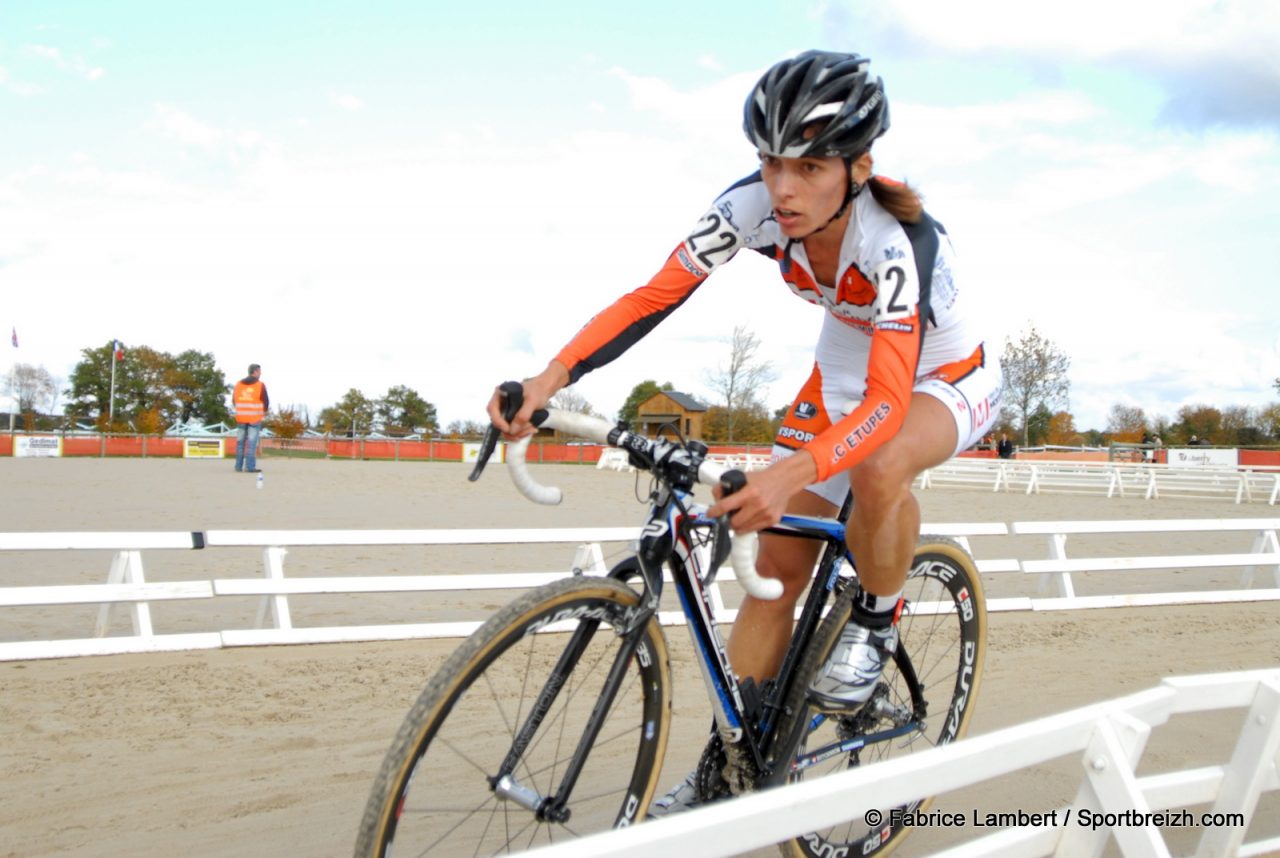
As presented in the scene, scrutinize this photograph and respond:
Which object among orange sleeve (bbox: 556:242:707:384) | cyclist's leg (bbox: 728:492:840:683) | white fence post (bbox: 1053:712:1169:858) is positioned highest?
orange sleeve (bbox: 556:242:707:384)

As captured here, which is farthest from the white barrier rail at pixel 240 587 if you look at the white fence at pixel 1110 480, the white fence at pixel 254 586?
the white fence at pixel 1110 480

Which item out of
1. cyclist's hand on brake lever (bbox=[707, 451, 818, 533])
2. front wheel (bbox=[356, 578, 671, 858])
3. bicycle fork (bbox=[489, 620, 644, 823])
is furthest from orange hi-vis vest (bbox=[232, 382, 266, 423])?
cyclist's hand on brake lever (bbox=[707, 451, 818, 533])

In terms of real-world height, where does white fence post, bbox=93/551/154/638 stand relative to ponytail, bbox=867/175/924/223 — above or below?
below

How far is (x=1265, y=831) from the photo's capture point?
152 inches

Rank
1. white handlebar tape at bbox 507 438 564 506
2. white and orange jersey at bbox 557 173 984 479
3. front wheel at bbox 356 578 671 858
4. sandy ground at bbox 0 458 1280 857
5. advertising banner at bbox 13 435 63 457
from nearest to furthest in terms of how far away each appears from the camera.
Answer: front wheel at bbox 356 578 671 858 < white handlebar tape at bbox 507 438 564 506 < white and orange jersey at bbox 557 173 984 479 < sandy ground at bbox 0 458 1280 857 < advertising banner at bbox 13 435 63 457

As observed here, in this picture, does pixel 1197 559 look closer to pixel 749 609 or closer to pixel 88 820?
pixel 749 609

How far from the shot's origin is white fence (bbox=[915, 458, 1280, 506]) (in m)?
26.2

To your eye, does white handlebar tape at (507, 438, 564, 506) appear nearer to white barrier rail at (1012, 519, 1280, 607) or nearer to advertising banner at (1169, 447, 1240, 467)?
white barrier rail at (1012, 519, 1280, 607)

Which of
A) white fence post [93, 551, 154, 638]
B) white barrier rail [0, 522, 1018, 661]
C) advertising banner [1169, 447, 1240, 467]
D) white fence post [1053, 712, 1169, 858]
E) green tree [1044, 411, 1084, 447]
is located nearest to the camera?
white fence post [1053, 712, 1169, 858]

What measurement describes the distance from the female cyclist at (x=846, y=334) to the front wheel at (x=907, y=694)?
14 centimetres

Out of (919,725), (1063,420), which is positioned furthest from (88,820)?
(1063,420)

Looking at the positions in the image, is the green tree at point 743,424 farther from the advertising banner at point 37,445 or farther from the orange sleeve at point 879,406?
the orange sleeve at point 879,406

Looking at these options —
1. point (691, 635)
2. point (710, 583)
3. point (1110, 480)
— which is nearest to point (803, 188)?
point (710, 583)

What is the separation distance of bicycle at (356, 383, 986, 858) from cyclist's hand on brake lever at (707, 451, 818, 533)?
4 centimetres
